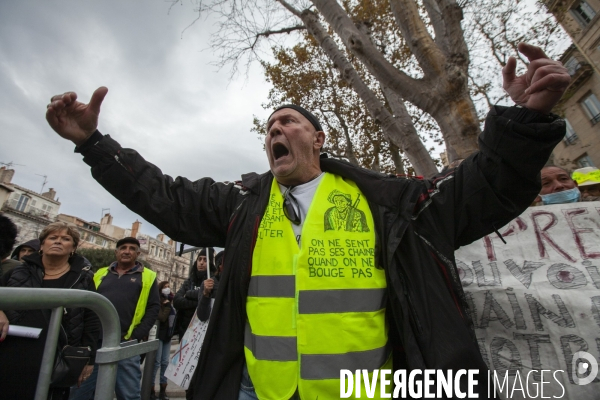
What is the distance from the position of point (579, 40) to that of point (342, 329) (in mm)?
20288

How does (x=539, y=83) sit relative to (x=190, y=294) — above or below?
above

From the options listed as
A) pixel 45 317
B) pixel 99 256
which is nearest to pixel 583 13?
pixel 45 317

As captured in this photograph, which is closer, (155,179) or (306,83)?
(155,179)

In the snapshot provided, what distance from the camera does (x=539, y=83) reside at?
1174 millimetres

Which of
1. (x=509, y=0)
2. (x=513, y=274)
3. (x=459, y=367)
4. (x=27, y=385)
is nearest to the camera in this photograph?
(x=459, y=367)

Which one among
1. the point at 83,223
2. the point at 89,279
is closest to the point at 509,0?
the point at 89,279

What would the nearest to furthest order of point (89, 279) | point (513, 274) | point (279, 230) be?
point (279, 230)
point (513, 274)
point (89, 279)

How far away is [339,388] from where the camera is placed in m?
1.15

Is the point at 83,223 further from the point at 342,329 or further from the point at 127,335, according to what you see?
the point at 342,329

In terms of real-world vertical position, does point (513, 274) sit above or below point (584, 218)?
below

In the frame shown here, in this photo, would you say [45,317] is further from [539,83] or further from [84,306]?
[539,83]

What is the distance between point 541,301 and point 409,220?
93 cm

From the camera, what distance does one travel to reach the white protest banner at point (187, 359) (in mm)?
2410

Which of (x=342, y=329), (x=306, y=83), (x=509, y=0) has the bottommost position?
(x=342, y=329)
